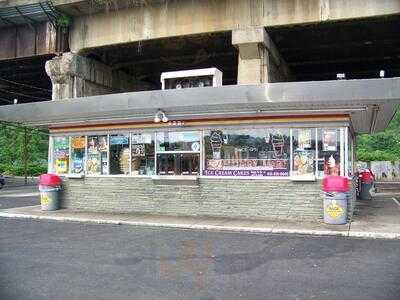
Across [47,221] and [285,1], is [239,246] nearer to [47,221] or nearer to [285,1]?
[47,221]

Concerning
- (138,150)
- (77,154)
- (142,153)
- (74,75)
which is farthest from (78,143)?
(74,75)

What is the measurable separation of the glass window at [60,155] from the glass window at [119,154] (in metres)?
2.07

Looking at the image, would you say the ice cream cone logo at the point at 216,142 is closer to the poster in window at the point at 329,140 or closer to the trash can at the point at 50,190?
the poster in window at the point at 329,140

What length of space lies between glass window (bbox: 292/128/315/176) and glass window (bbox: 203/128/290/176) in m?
0.22

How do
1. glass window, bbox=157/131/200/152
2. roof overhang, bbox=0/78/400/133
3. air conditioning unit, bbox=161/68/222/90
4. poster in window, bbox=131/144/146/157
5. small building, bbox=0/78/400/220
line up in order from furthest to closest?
poster in window, bbox=131/144/146/157
air conditioning unit, bbox=161/68/222/90
glass window, bbox=157/131/200/152
small building, bbox=0/78/400/220
roof overhang, bbox=0/78/400/133

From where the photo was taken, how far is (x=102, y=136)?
54.6ft

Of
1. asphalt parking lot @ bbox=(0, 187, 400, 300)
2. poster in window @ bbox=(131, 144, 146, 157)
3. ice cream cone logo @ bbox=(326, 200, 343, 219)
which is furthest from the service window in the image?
ice cream cone logo @ bbox=(326, 200, 343, 219)

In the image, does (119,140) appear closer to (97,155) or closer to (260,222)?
(97,155)

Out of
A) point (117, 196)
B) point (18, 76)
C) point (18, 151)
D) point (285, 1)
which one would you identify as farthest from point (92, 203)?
point (18, 151)

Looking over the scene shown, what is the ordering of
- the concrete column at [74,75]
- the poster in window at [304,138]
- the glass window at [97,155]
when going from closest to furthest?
the poster in window at [304,138] < the glass window at [97,155] < the concrete column at [74,75]

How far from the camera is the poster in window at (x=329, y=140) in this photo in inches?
538

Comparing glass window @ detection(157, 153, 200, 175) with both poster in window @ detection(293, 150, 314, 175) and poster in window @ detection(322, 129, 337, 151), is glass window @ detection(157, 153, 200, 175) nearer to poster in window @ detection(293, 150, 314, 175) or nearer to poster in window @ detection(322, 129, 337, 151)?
poster in window @ detection(293, 150, 314, 175)

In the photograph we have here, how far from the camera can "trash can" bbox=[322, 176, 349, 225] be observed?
12742 mm

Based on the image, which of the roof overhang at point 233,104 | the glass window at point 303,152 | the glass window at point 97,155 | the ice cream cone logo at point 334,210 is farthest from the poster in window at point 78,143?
the ice cream cone logo at point 334,210
